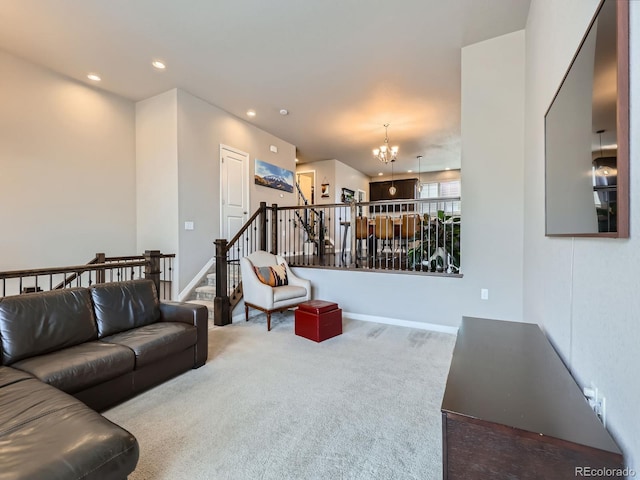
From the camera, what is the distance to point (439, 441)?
173cm

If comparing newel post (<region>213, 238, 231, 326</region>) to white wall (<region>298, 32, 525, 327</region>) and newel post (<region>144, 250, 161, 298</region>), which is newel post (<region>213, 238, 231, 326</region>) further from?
white wall (<region>298, 32, 525, 327</region>)

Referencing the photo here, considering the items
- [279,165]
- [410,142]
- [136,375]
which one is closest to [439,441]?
[136,375]

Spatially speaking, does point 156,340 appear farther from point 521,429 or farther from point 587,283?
point 587,283

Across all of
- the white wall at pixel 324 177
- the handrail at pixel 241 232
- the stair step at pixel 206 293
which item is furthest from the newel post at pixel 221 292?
the white wall at pixel 324 177

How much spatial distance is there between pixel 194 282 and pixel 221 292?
1.11m

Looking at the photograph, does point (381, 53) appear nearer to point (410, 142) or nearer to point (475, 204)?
point (475, 204)

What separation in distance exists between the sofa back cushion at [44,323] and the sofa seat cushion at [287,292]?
6.63ft

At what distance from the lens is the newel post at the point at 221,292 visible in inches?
159

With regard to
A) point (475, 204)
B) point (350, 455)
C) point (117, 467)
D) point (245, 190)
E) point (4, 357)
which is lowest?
point (350, 455)

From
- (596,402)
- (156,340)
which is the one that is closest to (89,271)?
(156,340)

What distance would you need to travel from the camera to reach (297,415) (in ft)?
6.57

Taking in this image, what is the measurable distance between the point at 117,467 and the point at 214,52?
4224 mm

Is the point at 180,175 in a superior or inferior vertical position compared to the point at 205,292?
superior

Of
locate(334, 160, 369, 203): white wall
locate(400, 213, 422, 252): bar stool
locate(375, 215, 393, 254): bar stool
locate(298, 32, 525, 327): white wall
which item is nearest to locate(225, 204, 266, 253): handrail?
locate(375, 215, 393, 254): bar stool
